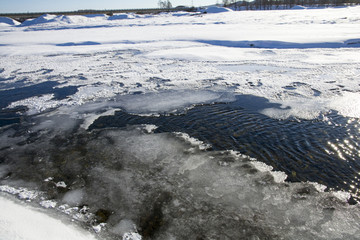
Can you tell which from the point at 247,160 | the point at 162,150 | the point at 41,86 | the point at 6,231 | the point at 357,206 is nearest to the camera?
the point at 6,231

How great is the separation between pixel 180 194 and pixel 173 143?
152 centimetres

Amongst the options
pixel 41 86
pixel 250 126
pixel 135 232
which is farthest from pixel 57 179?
pixel 41 86

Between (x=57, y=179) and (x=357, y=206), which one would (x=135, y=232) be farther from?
(x=357, y=206)

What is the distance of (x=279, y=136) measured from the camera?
5160 mm

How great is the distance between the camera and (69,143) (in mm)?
5102

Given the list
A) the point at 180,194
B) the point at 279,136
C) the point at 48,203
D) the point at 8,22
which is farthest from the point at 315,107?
the point at 8,22

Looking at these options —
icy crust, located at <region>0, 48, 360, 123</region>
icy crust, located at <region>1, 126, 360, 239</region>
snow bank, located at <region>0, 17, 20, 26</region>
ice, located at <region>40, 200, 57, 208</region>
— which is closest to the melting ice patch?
icy crust, located at <region>0, 48, 360, 123</region>

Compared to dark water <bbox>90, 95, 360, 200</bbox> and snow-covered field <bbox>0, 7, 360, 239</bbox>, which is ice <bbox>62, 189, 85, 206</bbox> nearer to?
snow-covered field <bbox>0, 7, 360, 239</bbox>

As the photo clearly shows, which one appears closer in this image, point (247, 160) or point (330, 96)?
point (247, 160)

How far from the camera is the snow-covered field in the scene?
3133mm

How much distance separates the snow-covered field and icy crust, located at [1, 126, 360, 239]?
0.02 meters

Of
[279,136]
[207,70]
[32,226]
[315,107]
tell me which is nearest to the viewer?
[32,226]

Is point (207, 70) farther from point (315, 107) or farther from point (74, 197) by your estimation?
point (74, 197)

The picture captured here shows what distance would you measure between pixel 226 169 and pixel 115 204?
1802mm
